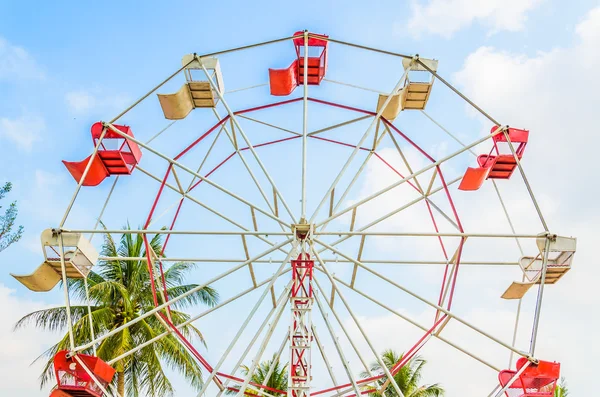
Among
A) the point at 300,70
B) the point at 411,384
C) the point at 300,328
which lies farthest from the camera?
the point at 411,384

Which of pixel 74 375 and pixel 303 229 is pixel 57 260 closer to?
pixel 74 375

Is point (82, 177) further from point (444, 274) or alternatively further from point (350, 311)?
point (444, 274)

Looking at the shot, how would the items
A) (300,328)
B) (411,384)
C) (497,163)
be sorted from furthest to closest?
1. (411,384)
2. (497,163)
3. (300,328)

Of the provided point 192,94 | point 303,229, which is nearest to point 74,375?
point 303,229

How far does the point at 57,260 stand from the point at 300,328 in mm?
5078

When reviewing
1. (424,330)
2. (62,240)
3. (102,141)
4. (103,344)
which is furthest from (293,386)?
(103,344)

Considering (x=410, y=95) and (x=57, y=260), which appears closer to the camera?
(x=57, y=260)

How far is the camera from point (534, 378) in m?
15.0

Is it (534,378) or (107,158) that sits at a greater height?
(107,158)

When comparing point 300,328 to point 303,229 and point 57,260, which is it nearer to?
point 303,229

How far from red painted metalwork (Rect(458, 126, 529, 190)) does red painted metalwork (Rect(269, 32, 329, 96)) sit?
415 centimetres

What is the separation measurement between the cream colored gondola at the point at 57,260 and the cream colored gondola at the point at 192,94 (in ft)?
12.2

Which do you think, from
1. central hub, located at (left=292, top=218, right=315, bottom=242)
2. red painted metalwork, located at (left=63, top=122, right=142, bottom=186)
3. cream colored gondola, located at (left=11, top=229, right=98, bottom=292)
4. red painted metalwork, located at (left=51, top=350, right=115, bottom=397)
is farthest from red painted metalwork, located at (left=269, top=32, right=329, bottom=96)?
red painted metalwork, located at (left=51, top=350, right=115, bottom=397)

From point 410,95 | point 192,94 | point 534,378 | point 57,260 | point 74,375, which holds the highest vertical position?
point 410,95
